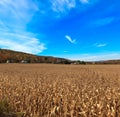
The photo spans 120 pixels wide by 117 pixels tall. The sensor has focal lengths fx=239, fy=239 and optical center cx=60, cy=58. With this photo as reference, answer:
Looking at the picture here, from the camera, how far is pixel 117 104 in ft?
20.6

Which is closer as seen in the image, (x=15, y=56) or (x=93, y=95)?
(x=93, y=95)

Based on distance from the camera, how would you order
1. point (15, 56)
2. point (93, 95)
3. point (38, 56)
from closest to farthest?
point (93, 95)
point (15, 56)
point (38, 56)

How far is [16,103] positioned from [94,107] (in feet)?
8.03

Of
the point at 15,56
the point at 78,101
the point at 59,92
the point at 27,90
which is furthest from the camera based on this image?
the point at 15,56

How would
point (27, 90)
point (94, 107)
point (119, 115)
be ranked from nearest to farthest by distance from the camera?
point (119, 115) → point (94, 107) → point (27, 90)

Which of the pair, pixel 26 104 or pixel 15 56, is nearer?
pixel 26 104

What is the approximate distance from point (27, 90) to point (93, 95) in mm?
2619

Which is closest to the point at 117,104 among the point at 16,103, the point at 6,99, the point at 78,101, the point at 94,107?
the point at 94,107

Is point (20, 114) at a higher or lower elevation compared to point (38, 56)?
lower

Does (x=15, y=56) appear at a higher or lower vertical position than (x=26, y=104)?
higher

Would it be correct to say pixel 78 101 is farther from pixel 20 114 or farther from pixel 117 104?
pixel 20 114

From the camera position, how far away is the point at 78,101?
6.86 metres

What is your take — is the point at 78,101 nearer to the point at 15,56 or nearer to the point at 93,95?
the point at 93,95

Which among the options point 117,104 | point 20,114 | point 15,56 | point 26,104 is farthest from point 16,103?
point 15,56
